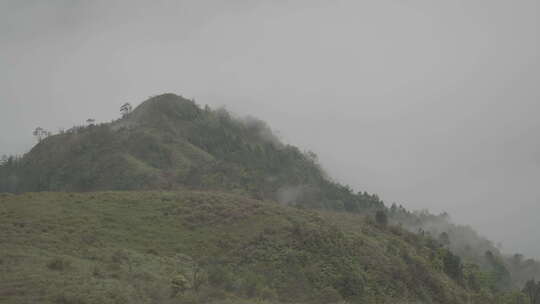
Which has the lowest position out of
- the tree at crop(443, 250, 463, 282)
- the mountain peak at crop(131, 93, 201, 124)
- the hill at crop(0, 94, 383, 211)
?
the tree at crop(443, 250, 463, 282)

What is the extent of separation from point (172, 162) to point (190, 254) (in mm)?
85099

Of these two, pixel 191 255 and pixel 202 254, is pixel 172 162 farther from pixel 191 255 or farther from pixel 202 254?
pixel 191 255

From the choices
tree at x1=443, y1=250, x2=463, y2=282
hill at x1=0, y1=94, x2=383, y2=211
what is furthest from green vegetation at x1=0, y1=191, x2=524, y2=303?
hill at x1=0, y1=94, x2=383, y2=211

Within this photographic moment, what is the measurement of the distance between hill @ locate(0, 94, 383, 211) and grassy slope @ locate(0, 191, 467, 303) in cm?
4764

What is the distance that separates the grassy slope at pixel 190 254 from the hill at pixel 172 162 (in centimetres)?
4764

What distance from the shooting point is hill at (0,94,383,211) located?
10919 cm

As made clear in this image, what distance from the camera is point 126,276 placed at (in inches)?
1065

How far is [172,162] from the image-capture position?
122375mm

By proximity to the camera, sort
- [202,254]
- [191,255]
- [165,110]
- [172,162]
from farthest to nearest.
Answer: [165,110] → [172,162] → [202,254] → [191,255]

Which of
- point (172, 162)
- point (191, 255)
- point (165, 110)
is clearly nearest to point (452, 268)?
point (191, 255)

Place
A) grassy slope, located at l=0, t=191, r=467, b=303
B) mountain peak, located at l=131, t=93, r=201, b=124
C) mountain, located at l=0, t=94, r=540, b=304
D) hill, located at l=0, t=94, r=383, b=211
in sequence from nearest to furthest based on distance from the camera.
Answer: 1. grassy slope, located at l=0, t=191, r=467, b=303
2. mountain, located at l=0, t=94, r=540, b=304
3. hill, located at l=0, t=94, r=383, b=211
4. mountain peak, located at l=131, t=93, r=201, b=124

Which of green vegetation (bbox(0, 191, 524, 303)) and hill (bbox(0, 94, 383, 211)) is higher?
hill (bbox(0, 94, 383, 211))

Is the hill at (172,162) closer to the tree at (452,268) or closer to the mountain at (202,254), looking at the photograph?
the tree at (452,268)

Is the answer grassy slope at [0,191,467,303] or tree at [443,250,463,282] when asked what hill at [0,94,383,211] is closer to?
tree at [443,250,463,282]
